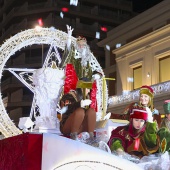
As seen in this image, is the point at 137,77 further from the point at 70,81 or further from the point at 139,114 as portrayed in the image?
the point at 139,114

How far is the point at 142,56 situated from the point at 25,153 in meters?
16.3

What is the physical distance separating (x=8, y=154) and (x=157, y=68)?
15.2 meters

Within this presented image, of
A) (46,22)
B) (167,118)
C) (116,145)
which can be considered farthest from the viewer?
(46,22)

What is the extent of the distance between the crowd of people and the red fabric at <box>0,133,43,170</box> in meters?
0.92

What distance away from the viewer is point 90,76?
15.7ft

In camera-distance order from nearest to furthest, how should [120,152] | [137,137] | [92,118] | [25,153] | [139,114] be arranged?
1. [25,153]
2. [120,152]
3. [137,137]
4. [139,114]
5. [92,118]

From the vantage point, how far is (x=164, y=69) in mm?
17141

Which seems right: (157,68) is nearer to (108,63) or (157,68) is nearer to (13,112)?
(108,63)

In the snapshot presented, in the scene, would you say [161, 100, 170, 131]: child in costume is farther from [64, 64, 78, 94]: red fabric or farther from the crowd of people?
[64, 64, 78, 94]: red fabric

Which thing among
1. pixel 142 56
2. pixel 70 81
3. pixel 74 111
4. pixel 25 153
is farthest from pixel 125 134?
pixel 142 56

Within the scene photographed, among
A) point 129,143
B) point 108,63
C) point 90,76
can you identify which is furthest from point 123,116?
point 108,63

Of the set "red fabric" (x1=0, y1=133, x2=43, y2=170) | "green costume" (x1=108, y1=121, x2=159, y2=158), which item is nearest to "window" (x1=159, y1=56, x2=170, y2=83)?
"green costume" (x1=108, y1=121, x2=159, y2=158)

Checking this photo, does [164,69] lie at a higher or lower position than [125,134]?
higher

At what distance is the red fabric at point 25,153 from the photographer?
235cm
